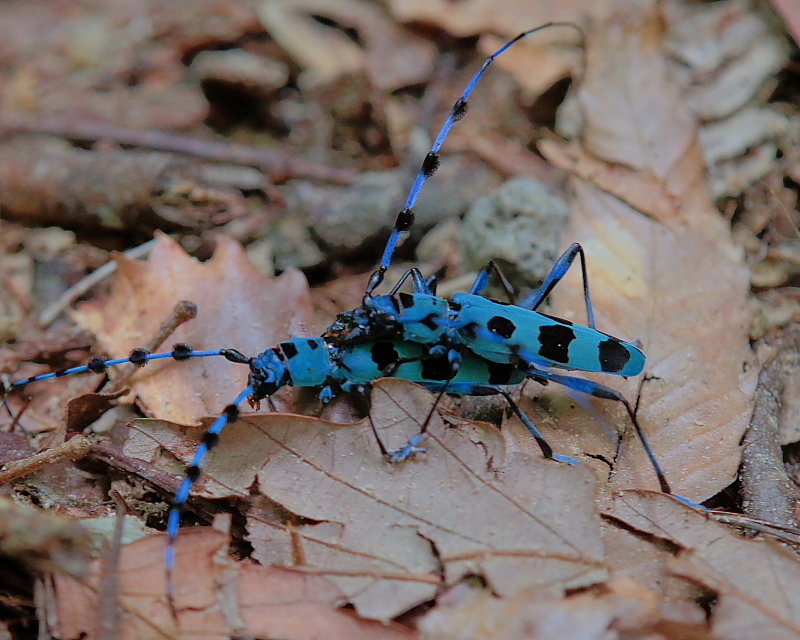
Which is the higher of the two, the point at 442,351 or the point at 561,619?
the point at 442,351

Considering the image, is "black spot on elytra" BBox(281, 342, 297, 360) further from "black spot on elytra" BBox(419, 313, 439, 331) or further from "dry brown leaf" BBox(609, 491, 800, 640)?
"dry brown leaf" BBox(609, 491, 800, 640)

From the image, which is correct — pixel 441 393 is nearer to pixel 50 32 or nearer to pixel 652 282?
pixel 652 282

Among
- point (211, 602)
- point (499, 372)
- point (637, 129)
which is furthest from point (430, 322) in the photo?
point (637, 129)

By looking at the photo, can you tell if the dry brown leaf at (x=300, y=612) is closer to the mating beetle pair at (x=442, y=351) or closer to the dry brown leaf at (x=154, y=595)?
the dry brown leaf at (x=154, y=595)

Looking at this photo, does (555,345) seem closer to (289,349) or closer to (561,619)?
(289,349)

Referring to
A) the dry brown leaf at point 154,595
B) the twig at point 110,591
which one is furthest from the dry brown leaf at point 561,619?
the twig at point 110,591
